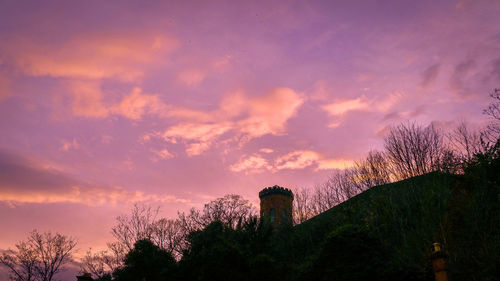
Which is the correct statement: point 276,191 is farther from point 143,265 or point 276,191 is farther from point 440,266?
point 440,266

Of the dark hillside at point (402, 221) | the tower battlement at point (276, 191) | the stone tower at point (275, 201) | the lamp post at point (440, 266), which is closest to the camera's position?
the lamp post at point (440, 266)

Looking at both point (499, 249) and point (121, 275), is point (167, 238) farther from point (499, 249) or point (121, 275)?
point (499, 249)

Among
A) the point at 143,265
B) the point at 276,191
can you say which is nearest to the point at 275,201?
the point at 276,191

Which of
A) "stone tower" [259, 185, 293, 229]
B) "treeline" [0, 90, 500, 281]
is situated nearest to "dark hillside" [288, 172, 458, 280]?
"treeline" [0, 90, 500, 281]

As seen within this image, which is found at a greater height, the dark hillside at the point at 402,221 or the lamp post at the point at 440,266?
the dark hillside at the point at 402,221

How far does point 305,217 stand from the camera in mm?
29156

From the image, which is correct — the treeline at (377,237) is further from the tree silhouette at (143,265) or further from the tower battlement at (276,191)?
the tower battlement at (276,191)

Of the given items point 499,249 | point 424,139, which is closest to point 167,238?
point 424,139

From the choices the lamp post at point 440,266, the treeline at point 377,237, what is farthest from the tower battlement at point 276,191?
the lamp post at point 440,266

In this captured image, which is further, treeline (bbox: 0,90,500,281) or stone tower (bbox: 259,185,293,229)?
stone tower (bbox: 259,185,293,229)

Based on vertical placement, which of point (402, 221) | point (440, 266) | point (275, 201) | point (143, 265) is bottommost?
point (440, 266)

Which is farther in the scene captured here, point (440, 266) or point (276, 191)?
point (276, 191)

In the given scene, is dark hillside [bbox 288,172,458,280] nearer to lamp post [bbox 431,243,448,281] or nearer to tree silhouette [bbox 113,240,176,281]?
lamp post [bbox 431,243,448,281]

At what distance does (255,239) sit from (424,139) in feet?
44.5
